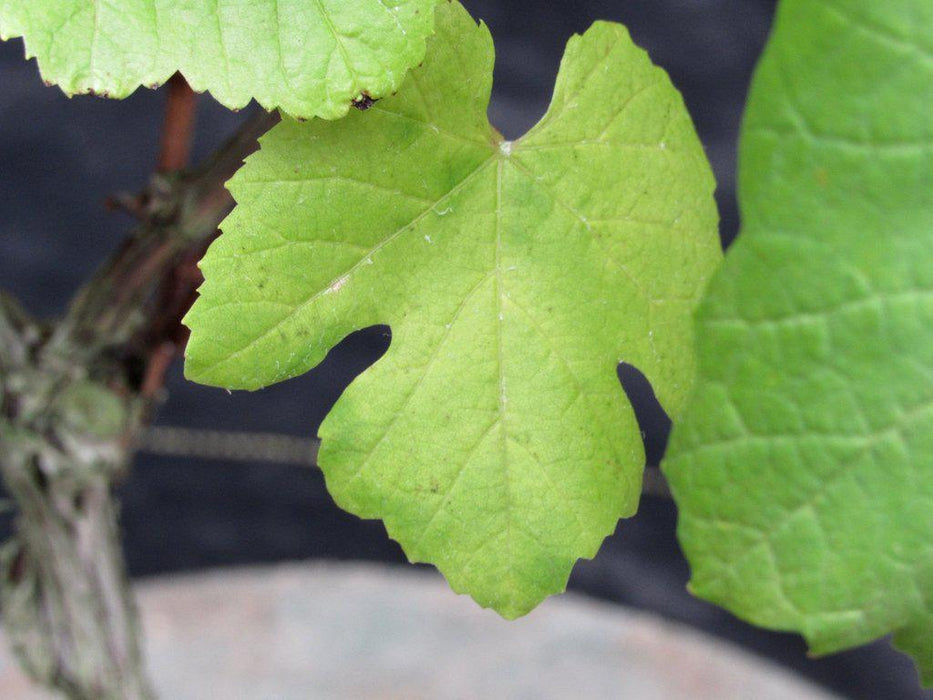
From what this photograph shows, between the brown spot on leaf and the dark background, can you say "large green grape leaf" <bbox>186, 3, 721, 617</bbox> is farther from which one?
the dark background

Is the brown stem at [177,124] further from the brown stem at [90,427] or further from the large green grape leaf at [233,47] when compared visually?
the large green grape leaf at [233,47]

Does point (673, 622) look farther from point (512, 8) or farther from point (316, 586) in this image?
point (512, 8)

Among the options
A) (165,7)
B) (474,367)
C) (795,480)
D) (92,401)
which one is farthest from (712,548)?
(92,401)

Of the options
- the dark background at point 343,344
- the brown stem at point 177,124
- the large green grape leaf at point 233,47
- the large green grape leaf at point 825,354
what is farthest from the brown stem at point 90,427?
the dark background at point 343,344

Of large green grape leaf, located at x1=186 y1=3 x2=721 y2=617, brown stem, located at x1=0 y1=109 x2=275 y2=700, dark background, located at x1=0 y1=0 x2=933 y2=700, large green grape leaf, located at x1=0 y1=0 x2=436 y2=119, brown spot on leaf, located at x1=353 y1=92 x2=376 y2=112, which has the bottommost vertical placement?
dark background, located at x1=0 y1=0 x2=933 y2=700

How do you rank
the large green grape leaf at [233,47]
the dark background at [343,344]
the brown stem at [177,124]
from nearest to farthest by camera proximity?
the large green grape leaf at [233,47] → the brown stem at [177,124] → the dark background at [343,344]

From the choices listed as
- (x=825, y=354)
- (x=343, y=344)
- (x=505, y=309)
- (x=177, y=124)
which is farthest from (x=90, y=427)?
(x=343, y=344)

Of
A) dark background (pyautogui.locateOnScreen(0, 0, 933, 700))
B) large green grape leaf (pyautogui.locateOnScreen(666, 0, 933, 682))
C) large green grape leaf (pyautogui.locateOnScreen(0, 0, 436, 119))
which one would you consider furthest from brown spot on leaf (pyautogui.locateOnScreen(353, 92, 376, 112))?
dark background (pyautogui.locateOnScreen(0, 0, 933, 700))

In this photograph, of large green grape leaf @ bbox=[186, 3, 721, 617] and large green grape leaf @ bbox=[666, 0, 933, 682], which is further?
large green grape leaf @ bbox=[186, 3, 721, 617]
